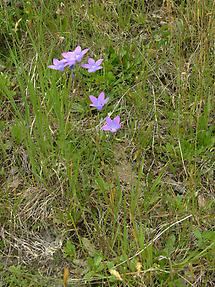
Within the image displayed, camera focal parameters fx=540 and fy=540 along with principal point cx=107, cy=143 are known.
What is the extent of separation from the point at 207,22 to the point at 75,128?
73cm

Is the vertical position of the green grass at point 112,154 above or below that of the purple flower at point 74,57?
below

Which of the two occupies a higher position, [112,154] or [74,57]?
[74,57]

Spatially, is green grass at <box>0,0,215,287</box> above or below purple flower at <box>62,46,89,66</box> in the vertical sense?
below

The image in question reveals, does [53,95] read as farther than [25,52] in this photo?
No

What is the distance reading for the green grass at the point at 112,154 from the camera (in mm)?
1761

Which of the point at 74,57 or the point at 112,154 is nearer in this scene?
the point at 74,57

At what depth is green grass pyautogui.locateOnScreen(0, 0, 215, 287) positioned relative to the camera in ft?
5.78

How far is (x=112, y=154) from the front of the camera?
2.04 m

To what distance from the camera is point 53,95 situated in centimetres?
188

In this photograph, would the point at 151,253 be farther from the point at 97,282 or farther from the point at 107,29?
the point at 107,29

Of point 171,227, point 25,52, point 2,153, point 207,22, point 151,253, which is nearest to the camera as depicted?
point 151,253

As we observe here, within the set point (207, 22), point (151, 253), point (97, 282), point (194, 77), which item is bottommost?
point (97, 282)

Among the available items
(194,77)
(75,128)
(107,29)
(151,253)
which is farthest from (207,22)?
(151,253)

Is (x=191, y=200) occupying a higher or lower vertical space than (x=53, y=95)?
lower
